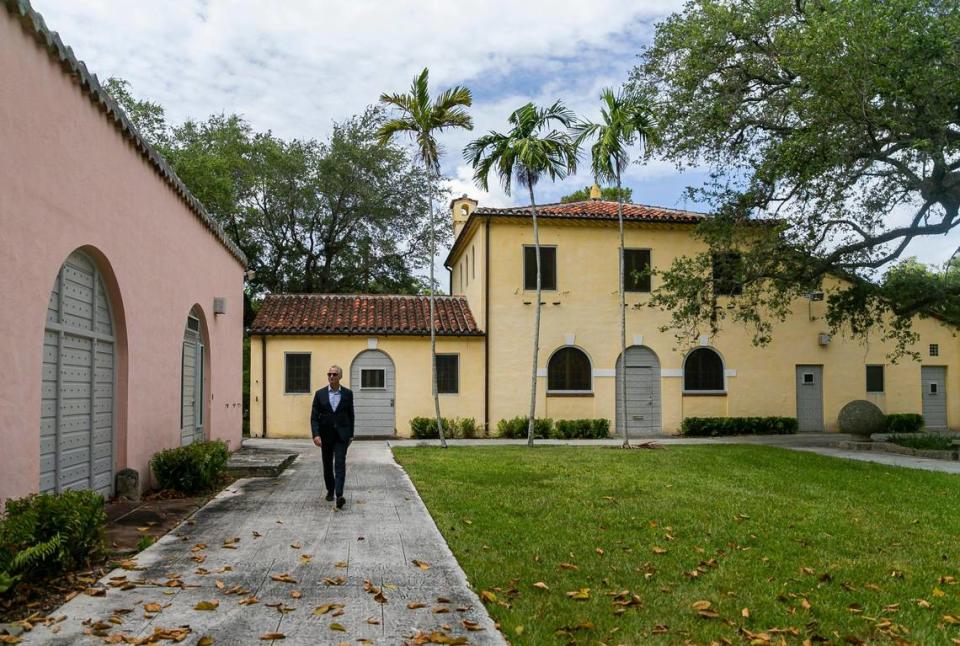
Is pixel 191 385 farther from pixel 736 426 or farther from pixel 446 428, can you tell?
pixel 736 426

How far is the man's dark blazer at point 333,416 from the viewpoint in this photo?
29.9 ft

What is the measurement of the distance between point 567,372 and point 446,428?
3.78m

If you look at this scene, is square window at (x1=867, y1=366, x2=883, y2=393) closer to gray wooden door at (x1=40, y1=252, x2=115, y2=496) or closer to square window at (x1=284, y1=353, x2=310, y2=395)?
square window at (x1=284, y1=353, x2=310, y2=395)

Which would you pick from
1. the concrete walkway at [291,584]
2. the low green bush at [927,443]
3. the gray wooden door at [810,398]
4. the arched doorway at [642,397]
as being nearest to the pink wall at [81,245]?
the concrete walkway at [291,584]

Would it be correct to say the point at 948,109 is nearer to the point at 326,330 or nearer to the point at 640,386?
Result: the point at 640,386

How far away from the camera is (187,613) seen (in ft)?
15.7

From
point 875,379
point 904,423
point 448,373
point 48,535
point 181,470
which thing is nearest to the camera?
point 48,535

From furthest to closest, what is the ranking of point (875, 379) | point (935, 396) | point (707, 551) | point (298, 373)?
point (935, 396) → point (875, 379) → point (298, 373) → point (707, 551)

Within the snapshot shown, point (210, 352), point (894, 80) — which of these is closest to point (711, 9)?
point (894, 80)

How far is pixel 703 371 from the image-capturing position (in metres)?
23.4

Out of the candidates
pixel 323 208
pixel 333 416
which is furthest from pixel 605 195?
pixel 333 416

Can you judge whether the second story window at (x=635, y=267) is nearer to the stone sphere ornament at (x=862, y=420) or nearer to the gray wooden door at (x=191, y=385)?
the stone sphere ornament at (x=862, y=420)

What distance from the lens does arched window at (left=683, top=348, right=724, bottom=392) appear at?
920 inches

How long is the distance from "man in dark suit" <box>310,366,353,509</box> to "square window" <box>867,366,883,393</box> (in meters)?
20.1
